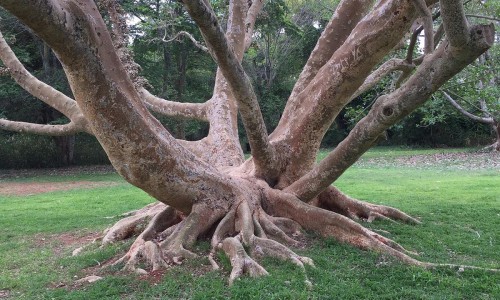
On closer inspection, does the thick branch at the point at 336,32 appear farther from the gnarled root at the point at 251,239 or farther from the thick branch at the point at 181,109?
the thick branch at the point at 181,109

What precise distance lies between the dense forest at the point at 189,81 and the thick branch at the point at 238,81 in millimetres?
11513

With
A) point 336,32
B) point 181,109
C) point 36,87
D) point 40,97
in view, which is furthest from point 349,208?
point 36,87

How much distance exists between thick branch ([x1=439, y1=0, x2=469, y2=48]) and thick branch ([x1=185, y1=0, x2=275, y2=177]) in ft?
6.24

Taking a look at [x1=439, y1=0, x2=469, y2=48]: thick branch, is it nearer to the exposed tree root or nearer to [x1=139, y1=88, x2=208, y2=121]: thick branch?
the exposed tree root

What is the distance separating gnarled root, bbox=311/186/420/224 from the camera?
7352 mm

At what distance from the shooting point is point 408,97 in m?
4.45

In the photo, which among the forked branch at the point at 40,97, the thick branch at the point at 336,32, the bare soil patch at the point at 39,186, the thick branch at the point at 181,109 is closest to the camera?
the forked branch at the point at 40,97

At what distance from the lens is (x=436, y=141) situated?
30672 millimetres

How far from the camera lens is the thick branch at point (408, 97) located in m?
3.79

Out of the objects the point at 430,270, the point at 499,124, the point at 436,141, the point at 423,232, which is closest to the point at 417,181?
the point at 423,232

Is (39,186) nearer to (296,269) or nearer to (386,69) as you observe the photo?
(386,69)

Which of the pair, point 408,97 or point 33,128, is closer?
point 408,97

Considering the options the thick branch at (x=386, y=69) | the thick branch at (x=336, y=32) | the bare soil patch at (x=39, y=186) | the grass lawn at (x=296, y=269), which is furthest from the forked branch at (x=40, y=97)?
the bare soil patch at (x=39, y=186)

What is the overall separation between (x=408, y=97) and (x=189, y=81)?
24841 millimetres
